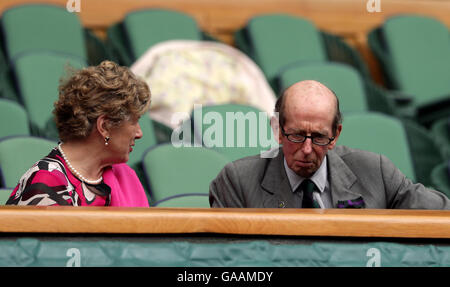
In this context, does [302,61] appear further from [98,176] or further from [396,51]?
[98,176]

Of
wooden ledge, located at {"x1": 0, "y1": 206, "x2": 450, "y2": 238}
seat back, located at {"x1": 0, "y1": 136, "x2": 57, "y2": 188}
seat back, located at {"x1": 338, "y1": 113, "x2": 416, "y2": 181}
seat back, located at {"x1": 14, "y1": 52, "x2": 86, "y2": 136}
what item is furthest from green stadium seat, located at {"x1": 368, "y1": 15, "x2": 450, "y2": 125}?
wooden ledge, located at {"x1": 0, "y1": 206, "x2": 450, "y2": 238}

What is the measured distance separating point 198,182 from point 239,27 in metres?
1.10

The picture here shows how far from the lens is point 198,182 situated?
1573mm

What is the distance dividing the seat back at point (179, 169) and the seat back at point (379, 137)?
0.39m

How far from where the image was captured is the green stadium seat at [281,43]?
7.83 ft

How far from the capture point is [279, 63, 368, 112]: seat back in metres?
2.18

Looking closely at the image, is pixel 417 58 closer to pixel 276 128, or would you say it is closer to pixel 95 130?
pixel 276 128

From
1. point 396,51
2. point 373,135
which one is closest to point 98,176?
point 373,135

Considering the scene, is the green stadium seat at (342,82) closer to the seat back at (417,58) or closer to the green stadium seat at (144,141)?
the seat back at (417,58)

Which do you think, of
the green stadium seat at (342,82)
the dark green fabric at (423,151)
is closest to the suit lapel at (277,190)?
the dark green fabric at (423,151)

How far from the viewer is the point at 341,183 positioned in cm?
113

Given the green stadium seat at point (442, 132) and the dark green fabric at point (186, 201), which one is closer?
the dark green fabric at point (186, 201)

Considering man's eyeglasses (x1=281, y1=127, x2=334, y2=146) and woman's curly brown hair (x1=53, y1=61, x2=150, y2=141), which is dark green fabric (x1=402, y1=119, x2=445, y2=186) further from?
woman's curly brown hair (x1=53, y1=61, x2=150, y2=141)

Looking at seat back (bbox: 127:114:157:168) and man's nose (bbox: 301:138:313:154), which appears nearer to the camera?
man's nose (bbox: 301:138:313:154)
